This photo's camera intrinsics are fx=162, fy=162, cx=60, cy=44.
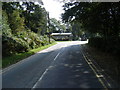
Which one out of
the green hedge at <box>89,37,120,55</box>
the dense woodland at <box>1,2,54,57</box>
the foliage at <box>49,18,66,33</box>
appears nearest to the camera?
the green hedge at <box>89,37,120,55</box>

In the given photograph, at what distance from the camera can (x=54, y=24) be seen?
104 meters

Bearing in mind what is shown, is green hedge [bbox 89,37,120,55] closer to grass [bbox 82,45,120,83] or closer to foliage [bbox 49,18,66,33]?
grass [bbox 82,45,120,83]

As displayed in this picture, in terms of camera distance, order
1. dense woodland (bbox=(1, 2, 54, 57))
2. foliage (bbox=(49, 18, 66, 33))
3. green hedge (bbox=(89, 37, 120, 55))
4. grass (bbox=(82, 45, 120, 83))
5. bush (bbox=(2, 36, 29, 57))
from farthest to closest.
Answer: foliage (bbox=(49, 18, 66, 33)) → dense woodland (bbox=(1, 2, 54, 57)) → bush (bbox=(2, 36, 29, 57)) → green hedge (bbox=(89, 37, 120, 55)) → grass (bbox=(82, 45, 120, 83))

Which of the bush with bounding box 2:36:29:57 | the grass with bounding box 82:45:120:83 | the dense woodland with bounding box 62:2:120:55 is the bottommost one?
the grass with bounding box 82:45:120:83

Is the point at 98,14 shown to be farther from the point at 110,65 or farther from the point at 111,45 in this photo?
the point at 110,65

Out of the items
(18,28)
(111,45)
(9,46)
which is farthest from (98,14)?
(18,28)

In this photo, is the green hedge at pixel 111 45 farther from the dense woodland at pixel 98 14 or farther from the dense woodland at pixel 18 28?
the dense woodland at pixel 18 28

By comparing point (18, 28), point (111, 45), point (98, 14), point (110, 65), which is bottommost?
point (110, 65)

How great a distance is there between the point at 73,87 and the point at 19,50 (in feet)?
53.8

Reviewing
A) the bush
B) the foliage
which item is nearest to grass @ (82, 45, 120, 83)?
the bush

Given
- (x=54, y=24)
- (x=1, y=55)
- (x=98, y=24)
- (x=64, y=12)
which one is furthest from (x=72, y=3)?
(x=54, y=24)

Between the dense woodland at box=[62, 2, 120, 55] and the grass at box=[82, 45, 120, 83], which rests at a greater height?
the dense woodland at box=[62, 2, 120, 55]

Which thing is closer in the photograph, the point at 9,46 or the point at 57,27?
the point at 9,46

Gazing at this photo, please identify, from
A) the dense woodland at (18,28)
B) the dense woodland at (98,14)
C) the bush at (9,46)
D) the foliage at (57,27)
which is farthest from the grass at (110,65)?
the foliage at (57,27)
